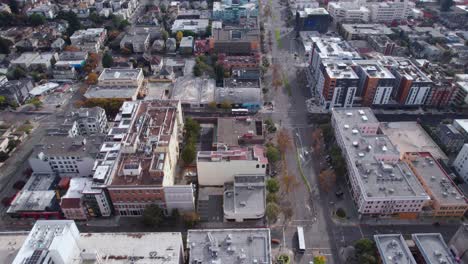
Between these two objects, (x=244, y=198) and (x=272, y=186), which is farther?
(x=272, y=186)

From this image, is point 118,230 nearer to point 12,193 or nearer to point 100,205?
point 100,205

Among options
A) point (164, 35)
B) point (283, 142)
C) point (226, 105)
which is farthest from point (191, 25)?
point (283, 142)

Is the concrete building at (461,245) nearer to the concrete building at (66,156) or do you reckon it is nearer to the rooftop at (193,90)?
the rooftop at (193,90)

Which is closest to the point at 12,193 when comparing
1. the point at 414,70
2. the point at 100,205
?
the point at 100,205

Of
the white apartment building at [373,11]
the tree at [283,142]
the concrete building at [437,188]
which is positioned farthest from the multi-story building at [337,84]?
the white apartment building at [373,11]

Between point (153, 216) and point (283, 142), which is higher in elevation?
point (283, 142)

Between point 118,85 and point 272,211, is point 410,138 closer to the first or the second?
point 272,211
